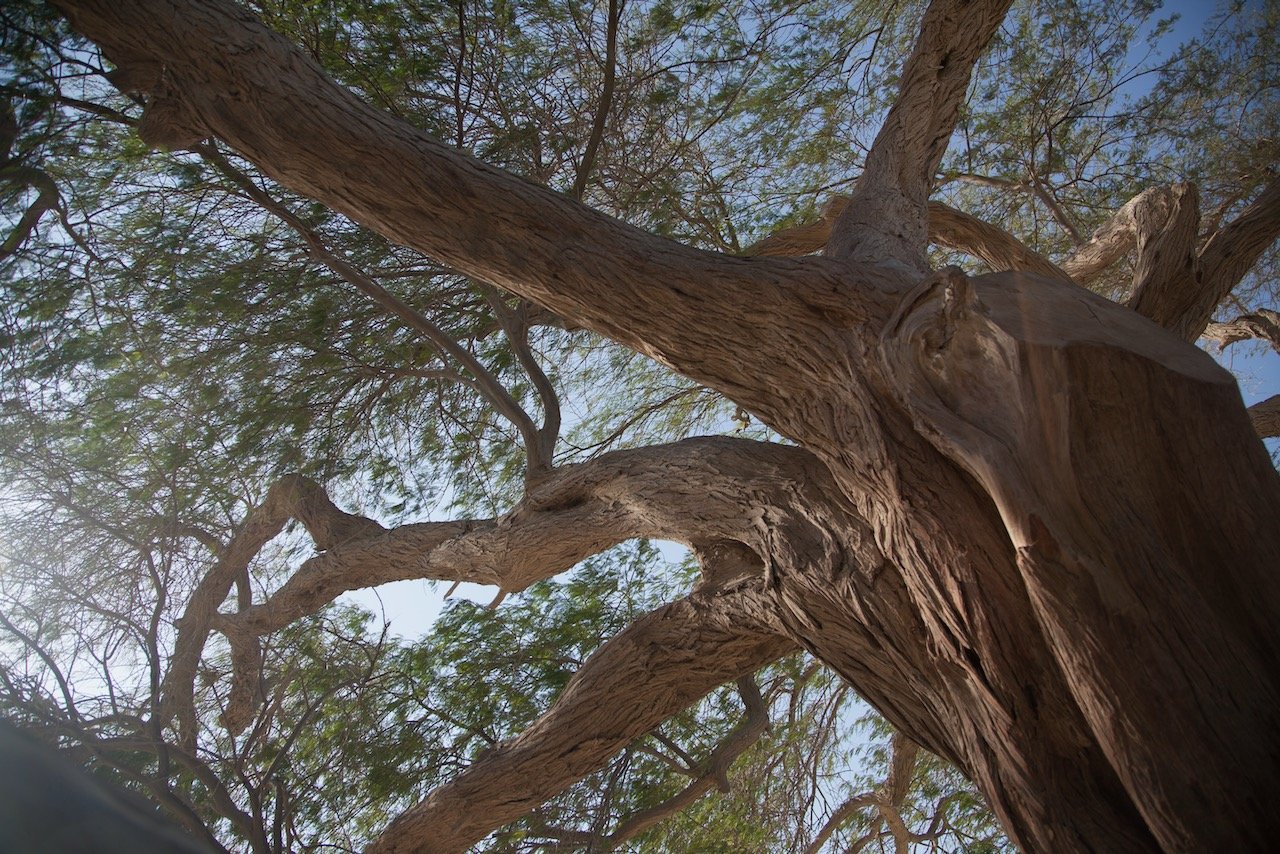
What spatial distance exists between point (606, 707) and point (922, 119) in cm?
264

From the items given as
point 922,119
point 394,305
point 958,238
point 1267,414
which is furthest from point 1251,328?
point 394,305

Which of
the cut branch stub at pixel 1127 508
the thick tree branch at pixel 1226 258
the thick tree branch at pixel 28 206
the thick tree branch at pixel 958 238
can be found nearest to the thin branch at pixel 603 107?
the thick tree branch at pixel 958 238

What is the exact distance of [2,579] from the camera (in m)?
3.35

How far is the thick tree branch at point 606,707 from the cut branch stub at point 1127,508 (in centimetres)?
108

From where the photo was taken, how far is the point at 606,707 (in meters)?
3.29

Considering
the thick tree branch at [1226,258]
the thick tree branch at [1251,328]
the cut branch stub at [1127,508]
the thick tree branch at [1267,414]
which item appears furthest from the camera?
the thick tree branch at [1251,328]

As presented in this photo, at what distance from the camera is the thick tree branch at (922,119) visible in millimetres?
3631

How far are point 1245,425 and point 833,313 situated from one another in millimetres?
1096

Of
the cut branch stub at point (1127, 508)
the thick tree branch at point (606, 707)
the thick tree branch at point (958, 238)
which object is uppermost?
the thick tree branch at point (958, 238)

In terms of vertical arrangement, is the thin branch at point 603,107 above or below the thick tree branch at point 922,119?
above

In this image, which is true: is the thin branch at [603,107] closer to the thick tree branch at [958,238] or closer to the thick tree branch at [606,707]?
the thick tree branch at [958,238]

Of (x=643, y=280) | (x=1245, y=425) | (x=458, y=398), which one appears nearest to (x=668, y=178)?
(x=458, y=398)

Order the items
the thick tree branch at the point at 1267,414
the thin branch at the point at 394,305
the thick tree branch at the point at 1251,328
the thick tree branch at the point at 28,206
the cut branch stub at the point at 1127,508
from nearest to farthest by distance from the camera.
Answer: the cut branch stub at the point at 1127,508
the thick tree branch at the point at 28,206
the thin branch at the point at 394,305
the thick tree branch at the point at 1267,414
the thick tree branch at the point at 1251,328

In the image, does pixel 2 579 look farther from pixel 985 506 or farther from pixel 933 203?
pixel 933 203
